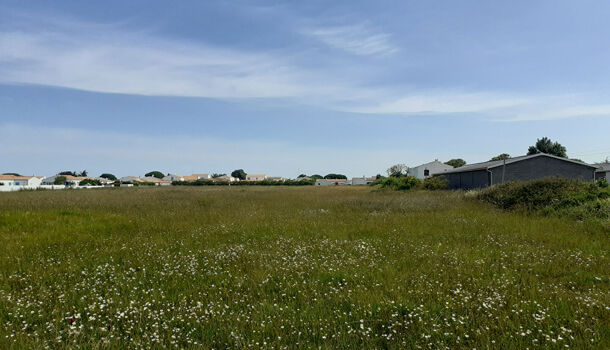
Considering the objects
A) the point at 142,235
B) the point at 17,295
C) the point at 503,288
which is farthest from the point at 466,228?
the point at 17,295

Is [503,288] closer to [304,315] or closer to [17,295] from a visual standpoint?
[304,315]

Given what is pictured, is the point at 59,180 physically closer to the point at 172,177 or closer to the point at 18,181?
the point at 18,181

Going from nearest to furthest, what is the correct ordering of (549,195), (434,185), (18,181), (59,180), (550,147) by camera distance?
(549,195) < (434,185) < (550,147) < (18,181) < (59,180)

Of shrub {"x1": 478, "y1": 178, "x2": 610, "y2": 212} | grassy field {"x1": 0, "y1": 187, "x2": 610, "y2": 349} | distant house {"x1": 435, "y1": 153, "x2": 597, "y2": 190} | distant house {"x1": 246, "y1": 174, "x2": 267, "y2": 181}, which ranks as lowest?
grassy field {"x1": 0, "y1": 187, "x2": 610, "y2": 349}

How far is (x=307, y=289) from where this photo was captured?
574 cm

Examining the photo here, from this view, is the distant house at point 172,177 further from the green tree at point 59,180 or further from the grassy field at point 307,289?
the grassy field at point 307,289

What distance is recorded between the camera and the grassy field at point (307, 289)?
4.06 m

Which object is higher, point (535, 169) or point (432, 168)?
point (432, 168)

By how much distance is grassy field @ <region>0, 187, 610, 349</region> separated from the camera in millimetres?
4062

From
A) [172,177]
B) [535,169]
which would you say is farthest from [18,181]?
[535,169]

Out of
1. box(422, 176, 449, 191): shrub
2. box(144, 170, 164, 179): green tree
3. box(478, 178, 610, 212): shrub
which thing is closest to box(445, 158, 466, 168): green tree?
box(422, 176, 449, 191): shrub

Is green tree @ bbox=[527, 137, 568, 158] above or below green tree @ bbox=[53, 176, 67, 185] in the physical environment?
above

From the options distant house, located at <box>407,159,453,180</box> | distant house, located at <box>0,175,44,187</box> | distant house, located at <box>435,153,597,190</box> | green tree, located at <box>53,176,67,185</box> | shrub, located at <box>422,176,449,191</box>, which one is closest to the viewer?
distant house, located at <box>435,153,597,190</box>

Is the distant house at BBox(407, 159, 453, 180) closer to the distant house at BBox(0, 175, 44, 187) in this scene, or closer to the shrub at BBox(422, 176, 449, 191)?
the shrub at BBox(422, 176, 449, 191)
